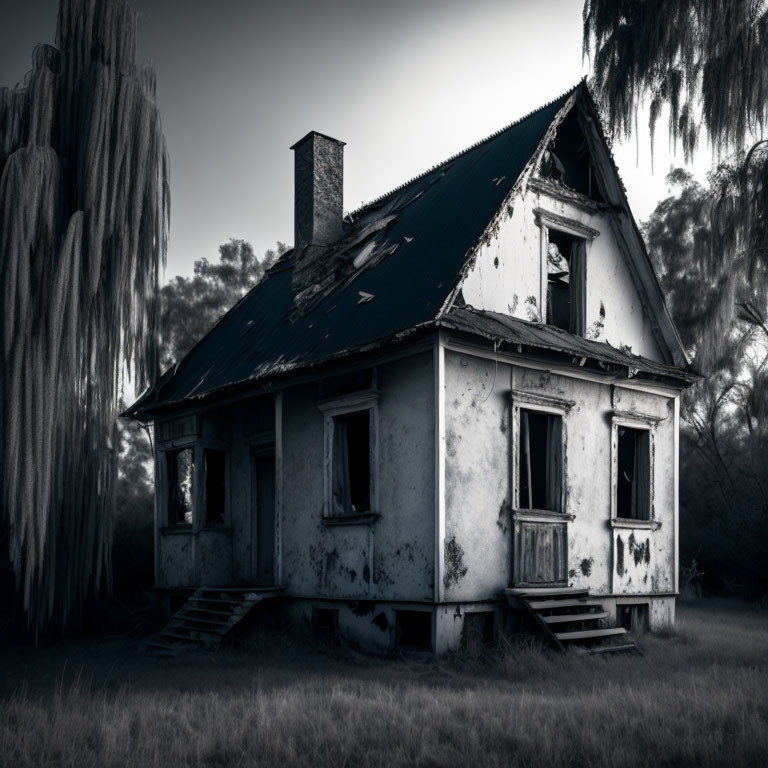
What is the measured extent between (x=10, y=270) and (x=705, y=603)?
16859 mm

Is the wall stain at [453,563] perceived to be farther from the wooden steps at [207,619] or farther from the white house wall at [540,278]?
the wooden steps at [207,619]

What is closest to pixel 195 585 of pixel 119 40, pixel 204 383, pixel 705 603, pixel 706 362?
pixel 204 383

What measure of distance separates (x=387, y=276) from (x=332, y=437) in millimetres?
2517

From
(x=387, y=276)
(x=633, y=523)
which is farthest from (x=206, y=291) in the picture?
(x=633, y=523)

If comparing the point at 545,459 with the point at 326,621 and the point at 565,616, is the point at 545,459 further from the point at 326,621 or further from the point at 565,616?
the point at 326,621

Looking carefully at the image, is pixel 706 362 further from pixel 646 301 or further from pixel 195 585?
pixel 195 585

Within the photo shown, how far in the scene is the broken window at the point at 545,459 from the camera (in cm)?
1186

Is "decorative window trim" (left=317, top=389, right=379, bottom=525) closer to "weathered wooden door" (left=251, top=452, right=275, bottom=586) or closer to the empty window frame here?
"weathered wooden door" (left=251, top=452, right=275, bottom=586)

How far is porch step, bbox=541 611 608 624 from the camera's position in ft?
34.0

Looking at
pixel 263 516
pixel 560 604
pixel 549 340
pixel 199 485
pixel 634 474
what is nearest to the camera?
pixel 560 604

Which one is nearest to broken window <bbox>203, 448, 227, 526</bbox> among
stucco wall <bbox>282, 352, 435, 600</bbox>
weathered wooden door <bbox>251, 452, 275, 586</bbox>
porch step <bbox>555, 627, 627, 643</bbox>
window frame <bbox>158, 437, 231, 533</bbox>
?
window frame <bbox>158, 437, 231, 533</bbox>

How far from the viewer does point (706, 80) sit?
13.3 metres

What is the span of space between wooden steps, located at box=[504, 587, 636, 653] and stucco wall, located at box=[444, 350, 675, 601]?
386mm

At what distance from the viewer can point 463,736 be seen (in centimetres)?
612
